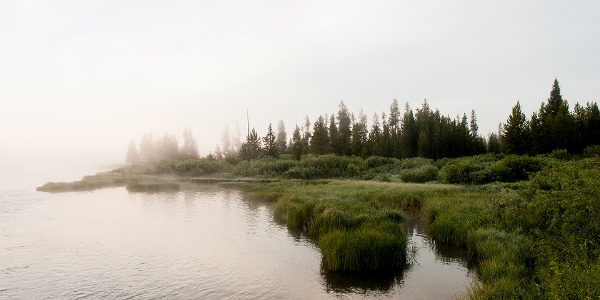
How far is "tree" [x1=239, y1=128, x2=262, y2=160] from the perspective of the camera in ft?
307

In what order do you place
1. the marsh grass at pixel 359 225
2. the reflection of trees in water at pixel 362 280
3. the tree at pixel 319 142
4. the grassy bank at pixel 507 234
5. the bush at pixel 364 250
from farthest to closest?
the tree at pixel 319 142 < the marsh grass at pixel 359 225 < the bush at pixel 364 250 < the reflection of trees in water at pixel 362 280 < the grassy bank at pixel 507 234

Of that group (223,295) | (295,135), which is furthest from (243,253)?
(295,135)

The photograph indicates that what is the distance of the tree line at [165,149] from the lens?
441 ft

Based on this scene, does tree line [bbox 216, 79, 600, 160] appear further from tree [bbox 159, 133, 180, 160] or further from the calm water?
the calm water

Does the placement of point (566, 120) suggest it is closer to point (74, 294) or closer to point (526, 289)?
point (526, 289)

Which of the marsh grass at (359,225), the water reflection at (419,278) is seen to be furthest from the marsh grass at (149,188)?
the water reflection at (419,278)

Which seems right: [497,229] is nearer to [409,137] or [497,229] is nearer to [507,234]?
[507,234]

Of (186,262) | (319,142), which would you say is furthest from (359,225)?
(319,142)

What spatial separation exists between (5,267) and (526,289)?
21.4 metres

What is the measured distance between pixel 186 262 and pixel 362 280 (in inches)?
334

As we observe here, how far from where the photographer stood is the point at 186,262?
18719mm

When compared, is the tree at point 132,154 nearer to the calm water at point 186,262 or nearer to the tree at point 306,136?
the tree at point 306,136

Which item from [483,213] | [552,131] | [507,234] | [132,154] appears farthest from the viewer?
[132,154]

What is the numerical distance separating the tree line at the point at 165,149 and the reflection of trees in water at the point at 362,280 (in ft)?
378
